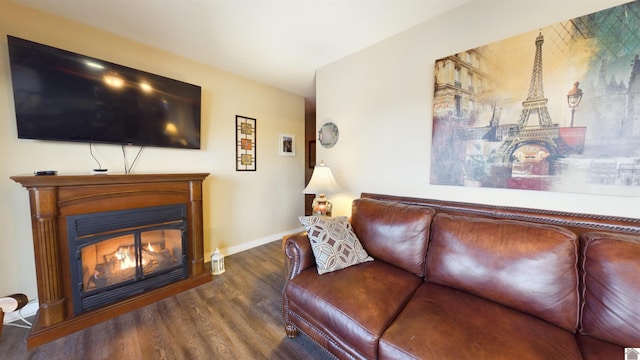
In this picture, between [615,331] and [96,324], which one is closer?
[615,331]

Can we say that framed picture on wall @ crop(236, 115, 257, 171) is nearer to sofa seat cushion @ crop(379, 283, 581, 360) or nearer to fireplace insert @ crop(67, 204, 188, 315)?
fireplace insert @ crop(67, 204, 188, 315)

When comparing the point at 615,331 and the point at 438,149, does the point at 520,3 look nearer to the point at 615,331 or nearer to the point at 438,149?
the point at 438,149

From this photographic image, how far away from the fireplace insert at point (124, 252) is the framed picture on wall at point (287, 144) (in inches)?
65.8

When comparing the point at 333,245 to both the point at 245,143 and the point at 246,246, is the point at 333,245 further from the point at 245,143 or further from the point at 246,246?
A: the point at 245,143

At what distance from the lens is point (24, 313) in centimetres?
167

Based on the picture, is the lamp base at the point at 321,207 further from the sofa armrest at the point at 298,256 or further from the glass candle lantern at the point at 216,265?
the glass candle lantern at the point at 216,265

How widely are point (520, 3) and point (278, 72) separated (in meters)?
2.36

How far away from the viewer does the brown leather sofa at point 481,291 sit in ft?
3.04

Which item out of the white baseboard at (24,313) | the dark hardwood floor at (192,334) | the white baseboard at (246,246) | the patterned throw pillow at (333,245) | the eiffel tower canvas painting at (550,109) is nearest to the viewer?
the eiffel tower canvas painting at (550,109)

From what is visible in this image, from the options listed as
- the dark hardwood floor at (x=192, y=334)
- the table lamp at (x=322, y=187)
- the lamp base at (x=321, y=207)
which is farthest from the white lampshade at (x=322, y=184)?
the dark hardwood floor at (x=192, y=334)

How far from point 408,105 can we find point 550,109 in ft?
3.11

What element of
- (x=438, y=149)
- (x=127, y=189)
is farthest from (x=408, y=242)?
(x=127, y=189)

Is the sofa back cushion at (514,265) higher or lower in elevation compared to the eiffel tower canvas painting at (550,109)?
lower

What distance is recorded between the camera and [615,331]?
945mm
